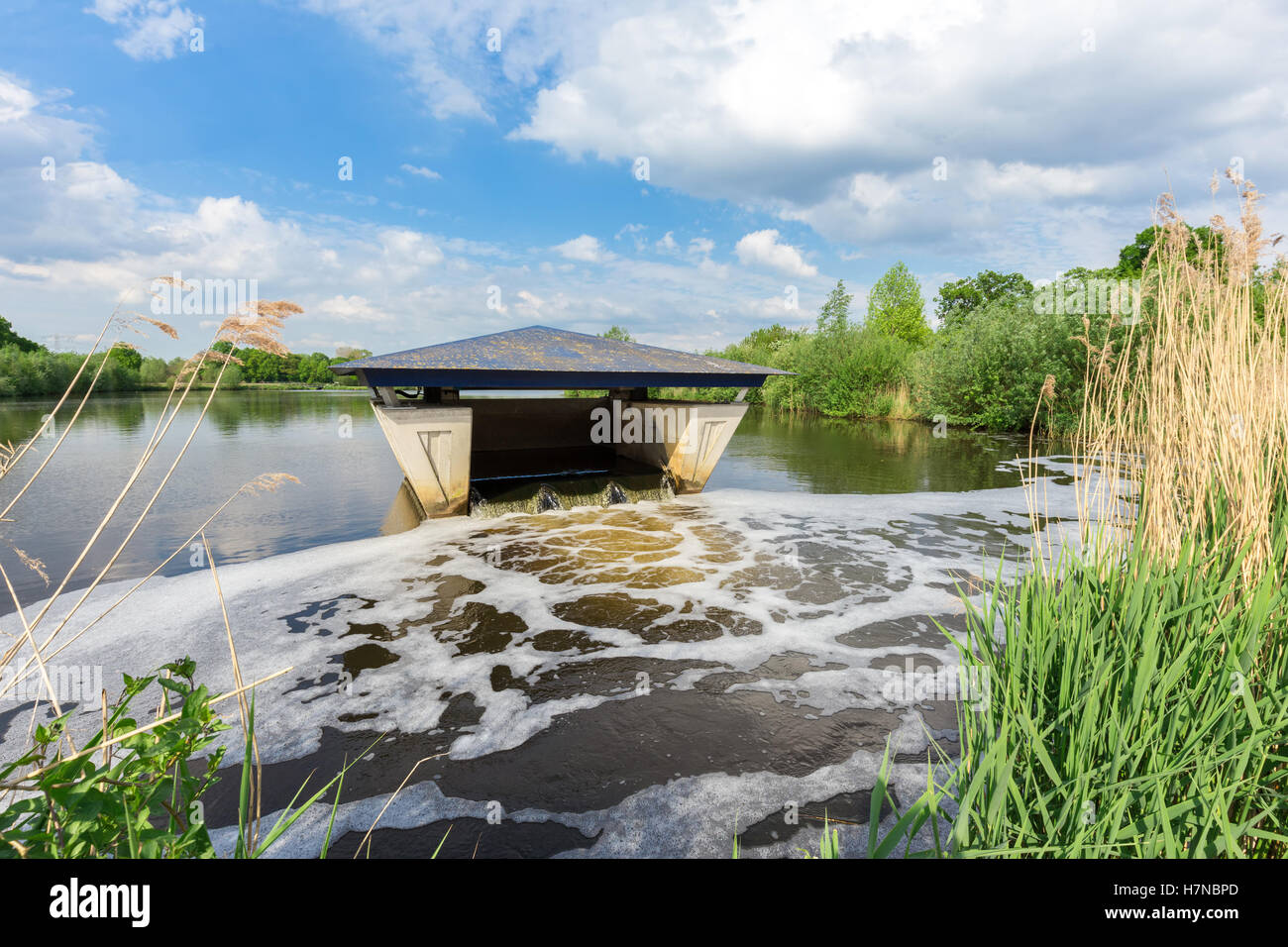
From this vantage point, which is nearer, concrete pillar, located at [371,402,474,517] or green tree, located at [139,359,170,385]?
concrete pillar, located at [371,402,474,517]

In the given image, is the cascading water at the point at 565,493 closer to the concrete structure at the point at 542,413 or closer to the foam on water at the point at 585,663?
the concrete structure at the point at 542,413

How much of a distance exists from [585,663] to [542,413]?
7.06m

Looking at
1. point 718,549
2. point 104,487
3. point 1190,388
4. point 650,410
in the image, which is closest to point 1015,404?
point 650,410

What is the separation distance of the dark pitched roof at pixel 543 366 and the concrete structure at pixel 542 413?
0.01 metres

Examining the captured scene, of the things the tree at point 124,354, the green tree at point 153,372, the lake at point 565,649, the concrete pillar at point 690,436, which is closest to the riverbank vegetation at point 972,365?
the concrete pillar at point 690,436

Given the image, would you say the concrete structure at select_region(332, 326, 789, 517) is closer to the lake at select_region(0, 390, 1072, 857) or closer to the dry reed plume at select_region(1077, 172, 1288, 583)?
the lake at select_region(0, 390, 1072, 857)

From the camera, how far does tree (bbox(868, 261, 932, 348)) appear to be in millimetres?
36469

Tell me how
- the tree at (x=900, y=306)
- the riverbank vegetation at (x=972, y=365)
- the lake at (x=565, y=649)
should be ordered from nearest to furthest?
the lake at (x=565, y=649)
the riverbank vegetation at (x=972, y=365)
the tree at (x=900, y=306)

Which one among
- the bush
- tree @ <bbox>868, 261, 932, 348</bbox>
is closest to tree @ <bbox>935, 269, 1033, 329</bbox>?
tree @ <bbox>868, 261, 932, 348</bbox>

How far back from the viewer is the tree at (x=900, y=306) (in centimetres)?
3647

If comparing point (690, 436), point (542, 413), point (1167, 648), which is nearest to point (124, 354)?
point (1167, 648)

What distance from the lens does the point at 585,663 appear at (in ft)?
10.6

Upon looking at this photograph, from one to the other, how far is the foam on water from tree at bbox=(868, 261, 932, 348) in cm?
3439

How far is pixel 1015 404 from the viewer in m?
15.3
